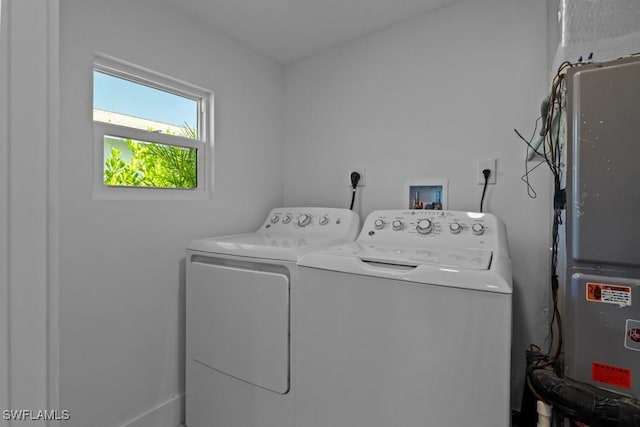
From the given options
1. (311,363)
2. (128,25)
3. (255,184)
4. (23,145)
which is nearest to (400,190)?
(255,184)

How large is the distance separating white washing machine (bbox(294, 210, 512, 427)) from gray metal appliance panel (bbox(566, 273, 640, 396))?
16 cm

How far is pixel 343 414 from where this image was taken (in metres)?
1.21

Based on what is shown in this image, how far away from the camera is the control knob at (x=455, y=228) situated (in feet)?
4.90

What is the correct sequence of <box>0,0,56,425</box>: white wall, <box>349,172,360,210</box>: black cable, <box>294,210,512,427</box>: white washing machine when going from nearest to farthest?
1. <box>0,0,56,425</box>: white wall
2. <box>294,210,512,427</box>: white washing machine
3. <box>349,172,360,210</box>: black cable

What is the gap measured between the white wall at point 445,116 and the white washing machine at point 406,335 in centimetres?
38

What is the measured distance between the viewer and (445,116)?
1840 mm

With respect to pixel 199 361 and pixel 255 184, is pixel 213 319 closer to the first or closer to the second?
pixel 199 361

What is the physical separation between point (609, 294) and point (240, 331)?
130 centimetres

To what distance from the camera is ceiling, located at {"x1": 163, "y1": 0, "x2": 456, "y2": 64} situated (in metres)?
1.75

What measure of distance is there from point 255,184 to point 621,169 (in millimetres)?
1853

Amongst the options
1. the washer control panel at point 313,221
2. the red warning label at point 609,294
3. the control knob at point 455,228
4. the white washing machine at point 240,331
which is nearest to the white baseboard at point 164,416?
the white washing machine at point 240,331

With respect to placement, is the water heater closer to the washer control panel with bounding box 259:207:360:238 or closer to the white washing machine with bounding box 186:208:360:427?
the white washing machine with bounding box 186:208:360:427

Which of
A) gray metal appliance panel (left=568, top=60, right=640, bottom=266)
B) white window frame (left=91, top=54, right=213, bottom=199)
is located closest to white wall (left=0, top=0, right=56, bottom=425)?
gray metal appliance panel (left=568, top=60, right=640, bottom=266)

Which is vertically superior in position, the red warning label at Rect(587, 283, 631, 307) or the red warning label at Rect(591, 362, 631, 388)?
the red warning label at Rect(587, 283, 631, 307)
